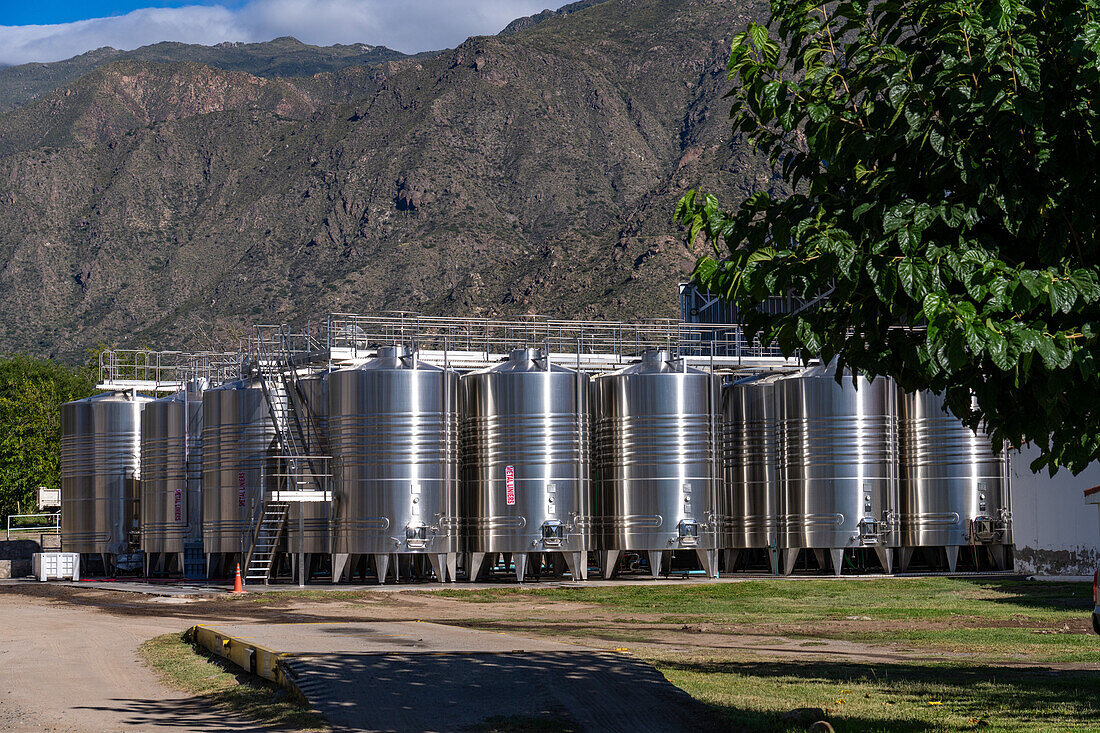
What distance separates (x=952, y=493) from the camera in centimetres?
4525

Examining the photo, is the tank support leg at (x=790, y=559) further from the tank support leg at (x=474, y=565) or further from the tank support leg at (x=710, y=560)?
the tank support leg at (x=474, y=565)

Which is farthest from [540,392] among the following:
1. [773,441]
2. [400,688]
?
[400,688]

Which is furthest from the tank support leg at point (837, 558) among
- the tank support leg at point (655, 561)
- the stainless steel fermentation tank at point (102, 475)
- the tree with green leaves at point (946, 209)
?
the tree with green leaves at point (946, 209)

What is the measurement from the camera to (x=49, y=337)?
186 metres

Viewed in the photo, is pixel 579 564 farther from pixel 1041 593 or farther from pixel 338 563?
pixel 1041 593

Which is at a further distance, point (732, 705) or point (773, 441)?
point (773, 441)

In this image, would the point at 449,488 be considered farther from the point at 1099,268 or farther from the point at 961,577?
the point at 1099,268

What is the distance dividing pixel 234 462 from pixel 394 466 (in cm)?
735

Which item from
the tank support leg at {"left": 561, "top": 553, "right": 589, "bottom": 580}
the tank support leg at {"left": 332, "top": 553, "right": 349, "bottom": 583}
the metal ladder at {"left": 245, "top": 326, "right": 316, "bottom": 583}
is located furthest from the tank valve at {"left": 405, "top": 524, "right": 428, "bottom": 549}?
the tank support leg at {"left": 561, "top": 553, "right": 589, "bottom": 580}

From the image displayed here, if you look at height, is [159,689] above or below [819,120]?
below

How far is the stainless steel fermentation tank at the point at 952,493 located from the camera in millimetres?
45000

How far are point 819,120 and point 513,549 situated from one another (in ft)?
109

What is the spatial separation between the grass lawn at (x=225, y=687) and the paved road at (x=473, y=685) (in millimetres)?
290

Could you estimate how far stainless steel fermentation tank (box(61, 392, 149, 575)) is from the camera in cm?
5272
